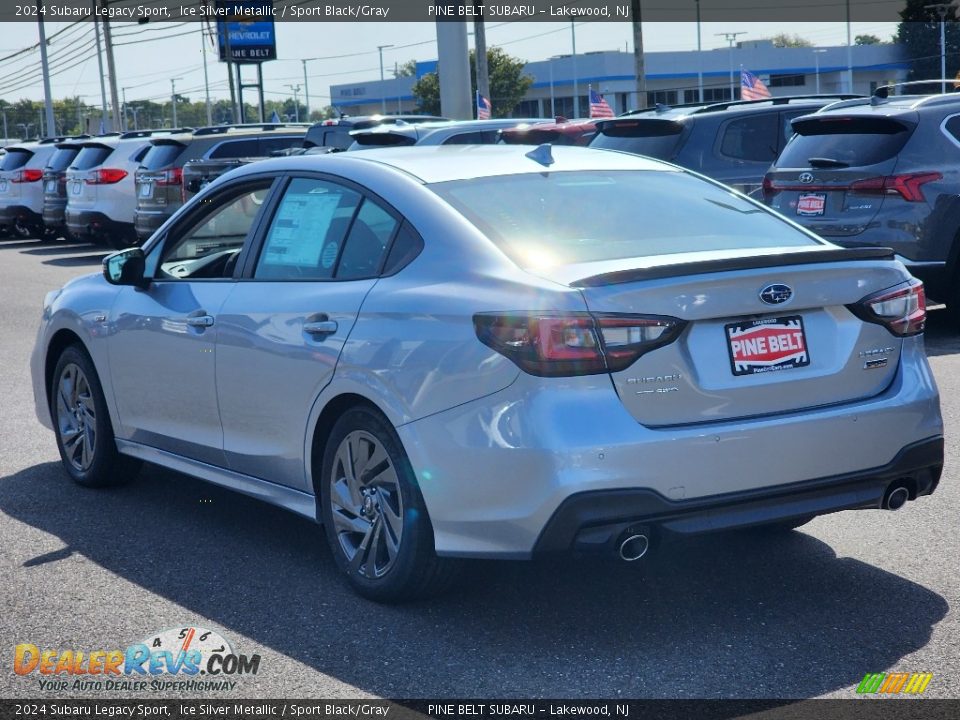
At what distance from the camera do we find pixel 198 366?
583cm

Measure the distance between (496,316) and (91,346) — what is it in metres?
3.02

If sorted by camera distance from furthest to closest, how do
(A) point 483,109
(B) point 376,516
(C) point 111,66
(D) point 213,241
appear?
(C) point 111,66 → (A) point 483,109 → (D) point 213,241 → (B) point 376,516

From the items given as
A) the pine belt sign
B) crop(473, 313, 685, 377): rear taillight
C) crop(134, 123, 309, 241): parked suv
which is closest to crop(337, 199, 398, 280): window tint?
crop(473, 313, 685, 377): rear taillight

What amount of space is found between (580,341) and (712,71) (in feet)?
302

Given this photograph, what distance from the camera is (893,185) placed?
1052cm

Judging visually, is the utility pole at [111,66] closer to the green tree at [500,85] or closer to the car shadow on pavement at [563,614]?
the green tree at [500,85]

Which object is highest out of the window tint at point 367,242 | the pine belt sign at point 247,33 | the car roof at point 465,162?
the pine belt sign at point 247,33

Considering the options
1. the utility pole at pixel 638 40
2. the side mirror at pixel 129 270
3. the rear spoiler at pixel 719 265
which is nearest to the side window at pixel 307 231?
the side mirror at pixel 129 270

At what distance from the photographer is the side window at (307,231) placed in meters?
5.34

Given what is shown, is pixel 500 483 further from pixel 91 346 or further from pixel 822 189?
pixel 822 189

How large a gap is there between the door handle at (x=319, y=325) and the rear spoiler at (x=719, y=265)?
1.08m

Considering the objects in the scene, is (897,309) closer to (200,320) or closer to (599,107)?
(200,320)

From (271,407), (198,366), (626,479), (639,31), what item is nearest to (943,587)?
(626,479)

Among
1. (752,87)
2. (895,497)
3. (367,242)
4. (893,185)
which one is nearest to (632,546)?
(895,497)
